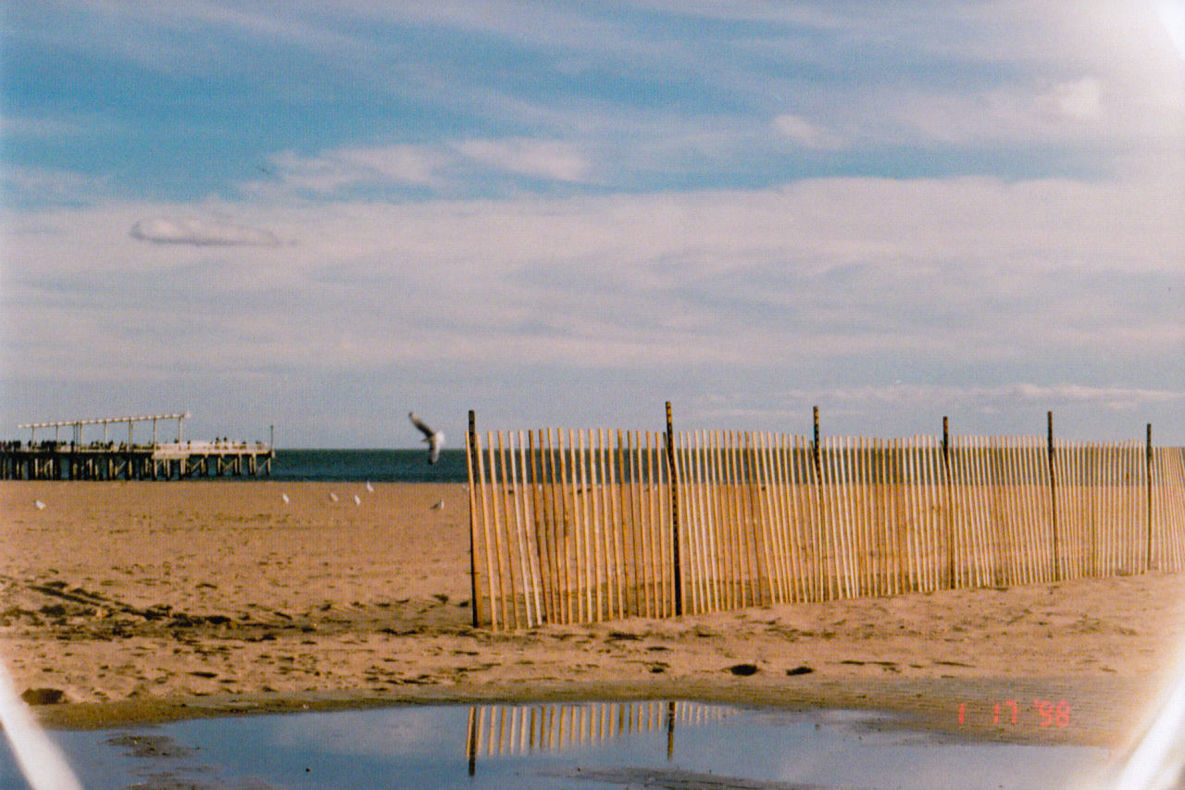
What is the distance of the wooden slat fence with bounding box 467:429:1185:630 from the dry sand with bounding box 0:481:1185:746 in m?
0.37

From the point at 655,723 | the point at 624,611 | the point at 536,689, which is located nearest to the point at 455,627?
the point at 624,611

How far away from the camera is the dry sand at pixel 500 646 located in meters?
7.66

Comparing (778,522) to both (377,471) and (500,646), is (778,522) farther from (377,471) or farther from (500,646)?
(377,471)

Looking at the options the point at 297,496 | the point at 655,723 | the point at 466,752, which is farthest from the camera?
the point at 297,496

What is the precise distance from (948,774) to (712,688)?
246cm

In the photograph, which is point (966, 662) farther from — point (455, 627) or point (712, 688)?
point (455, 627)

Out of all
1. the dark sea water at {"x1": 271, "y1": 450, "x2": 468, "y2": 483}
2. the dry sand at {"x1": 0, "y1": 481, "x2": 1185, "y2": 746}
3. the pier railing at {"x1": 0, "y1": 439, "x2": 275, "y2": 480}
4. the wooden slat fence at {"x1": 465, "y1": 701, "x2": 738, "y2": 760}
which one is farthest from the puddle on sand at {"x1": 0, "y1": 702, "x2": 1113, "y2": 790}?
the pier railing at {"x1": 0, "y1": 439, "x2": 275, "y2": 480}

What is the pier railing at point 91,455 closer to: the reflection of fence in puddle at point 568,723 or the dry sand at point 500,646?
the dry sand at point 500,646

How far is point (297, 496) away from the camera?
33625mm

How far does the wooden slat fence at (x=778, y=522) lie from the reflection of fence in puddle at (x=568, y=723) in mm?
2641

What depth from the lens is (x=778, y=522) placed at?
12195 mm
